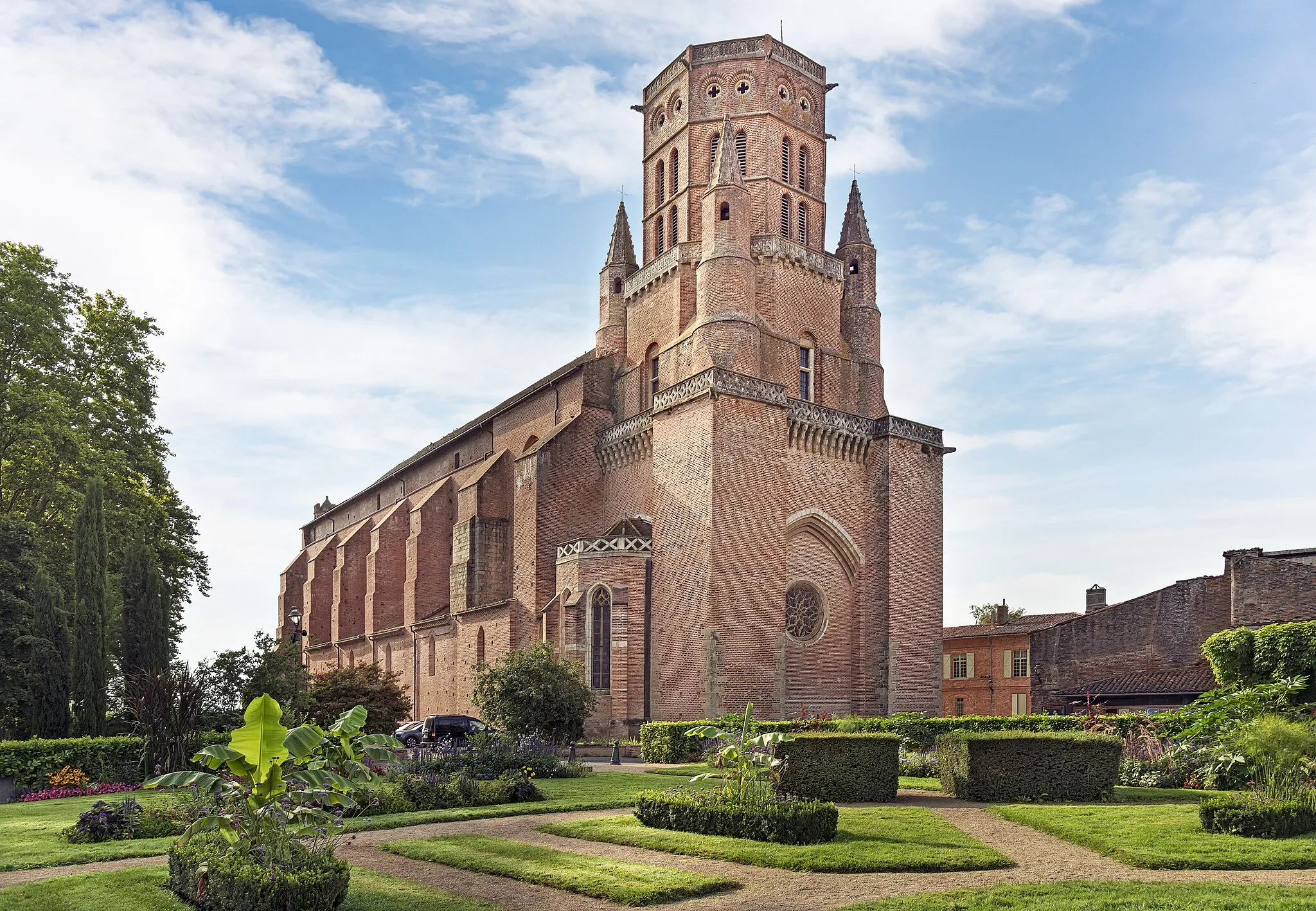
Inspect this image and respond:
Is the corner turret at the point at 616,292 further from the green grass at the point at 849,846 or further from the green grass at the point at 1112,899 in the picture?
the green grass at the point at 1112,899

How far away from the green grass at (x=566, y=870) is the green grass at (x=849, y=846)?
1.09 m

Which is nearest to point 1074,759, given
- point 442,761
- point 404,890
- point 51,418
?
point 442,761

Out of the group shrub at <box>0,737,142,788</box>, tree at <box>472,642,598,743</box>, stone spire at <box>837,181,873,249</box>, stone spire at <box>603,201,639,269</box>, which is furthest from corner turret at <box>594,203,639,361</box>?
shrub at <box>0,737,142,788</box>

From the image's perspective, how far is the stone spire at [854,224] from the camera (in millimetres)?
44594

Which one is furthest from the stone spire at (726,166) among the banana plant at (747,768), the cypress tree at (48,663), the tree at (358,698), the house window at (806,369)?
the banana plant at (747,768)

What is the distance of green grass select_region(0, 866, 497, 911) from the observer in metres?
10.7

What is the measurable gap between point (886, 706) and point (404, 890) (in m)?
28.5

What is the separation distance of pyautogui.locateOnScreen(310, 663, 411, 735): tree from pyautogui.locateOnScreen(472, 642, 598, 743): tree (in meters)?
5.10

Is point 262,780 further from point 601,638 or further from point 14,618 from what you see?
point 601,638

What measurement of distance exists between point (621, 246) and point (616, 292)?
2.29m

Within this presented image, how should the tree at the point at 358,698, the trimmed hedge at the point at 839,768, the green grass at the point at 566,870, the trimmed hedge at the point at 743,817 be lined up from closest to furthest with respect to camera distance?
the green grass at the point at 566,870 → the trimmed hedge at the point at 743,817 → the trimmed hedge at the point at 839,768 → the tree at the point at 358,698

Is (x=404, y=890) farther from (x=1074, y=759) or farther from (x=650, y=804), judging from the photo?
(x=1074, y=759)

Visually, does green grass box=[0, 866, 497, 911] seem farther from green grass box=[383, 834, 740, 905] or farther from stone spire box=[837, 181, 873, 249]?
stone spire box=[837, 181, 873, 249]

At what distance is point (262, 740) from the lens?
10531mm
